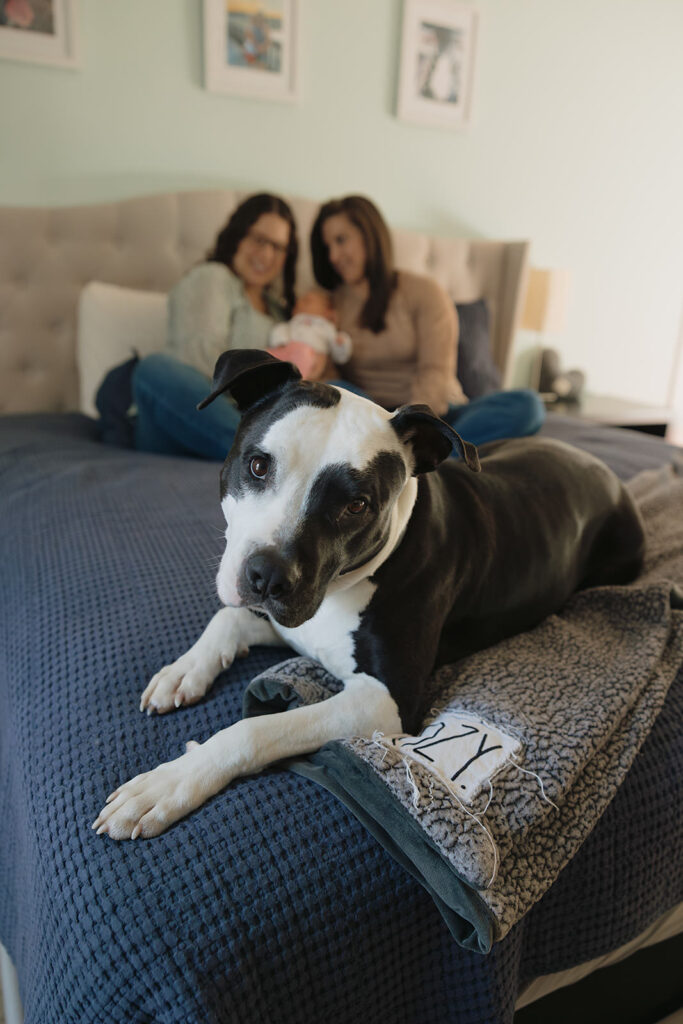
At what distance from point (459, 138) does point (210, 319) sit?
185 centimetres

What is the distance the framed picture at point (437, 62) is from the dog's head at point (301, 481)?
270 cm

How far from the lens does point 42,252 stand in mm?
2484

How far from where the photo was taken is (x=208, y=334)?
→ 84.1 inches

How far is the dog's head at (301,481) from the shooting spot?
2.52 feet

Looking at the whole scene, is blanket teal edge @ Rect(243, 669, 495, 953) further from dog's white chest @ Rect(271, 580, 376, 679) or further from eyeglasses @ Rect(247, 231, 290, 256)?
eyeglasses @ Rect(247, 231, 290, 256)

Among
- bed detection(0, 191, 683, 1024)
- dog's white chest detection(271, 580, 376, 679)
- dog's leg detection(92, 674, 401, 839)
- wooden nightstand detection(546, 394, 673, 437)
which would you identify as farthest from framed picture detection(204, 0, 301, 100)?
dog's leg detection(92, 674, 401, 839)

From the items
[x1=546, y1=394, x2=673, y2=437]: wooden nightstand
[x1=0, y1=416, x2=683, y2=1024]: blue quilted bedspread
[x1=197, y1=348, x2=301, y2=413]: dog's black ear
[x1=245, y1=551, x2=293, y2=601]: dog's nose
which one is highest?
[x1=197, y1=348, x2=301, y2=413]: dog's black ear

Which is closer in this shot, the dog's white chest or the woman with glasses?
the dog's white chest

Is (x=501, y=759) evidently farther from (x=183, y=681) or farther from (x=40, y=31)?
(x=40, y=31)

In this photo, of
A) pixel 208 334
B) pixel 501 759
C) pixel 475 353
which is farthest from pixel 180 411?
pixel 475 353

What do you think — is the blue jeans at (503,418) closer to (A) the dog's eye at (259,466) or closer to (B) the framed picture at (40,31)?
(A) the dog's eye at (259,466)

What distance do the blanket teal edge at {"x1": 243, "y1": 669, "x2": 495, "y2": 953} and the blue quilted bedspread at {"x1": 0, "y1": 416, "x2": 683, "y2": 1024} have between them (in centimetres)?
2

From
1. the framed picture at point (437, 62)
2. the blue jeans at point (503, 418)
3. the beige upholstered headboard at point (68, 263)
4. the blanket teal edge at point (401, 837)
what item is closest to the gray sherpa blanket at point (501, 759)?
the blanket teal edge at point (401, 837)

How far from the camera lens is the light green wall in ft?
8.13
